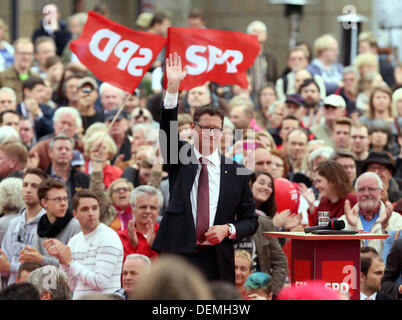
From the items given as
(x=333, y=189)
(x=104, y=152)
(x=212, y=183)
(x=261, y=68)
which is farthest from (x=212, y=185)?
(x=261, y=68)

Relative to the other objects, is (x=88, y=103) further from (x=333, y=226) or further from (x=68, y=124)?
(x=333, y=226)

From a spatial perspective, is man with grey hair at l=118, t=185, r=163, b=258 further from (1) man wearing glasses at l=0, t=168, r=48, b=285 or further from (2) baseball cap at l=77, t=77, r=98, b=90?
(2) baseball cap at l=77, t=77, r=98, b=90

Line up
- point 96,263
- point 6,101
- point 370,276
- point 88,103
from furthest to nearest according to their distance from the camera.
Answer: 1. point 88,103
2. point 6,101
3. point 96,263
4. point 370,276

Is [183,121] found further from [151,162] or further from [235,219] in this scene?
[235,219]

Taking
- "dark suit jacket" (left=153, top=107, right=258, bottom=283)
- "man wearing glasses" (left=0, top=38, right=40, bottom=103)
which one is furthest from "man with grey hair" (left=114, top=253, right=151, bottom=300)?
"man wearing glasses" (left=0, top=38, right=40, bottom=103)

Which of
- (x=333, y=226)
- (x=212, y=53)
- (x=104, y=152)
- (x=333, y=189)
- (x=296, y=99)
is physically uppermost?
(x=212, y=53)

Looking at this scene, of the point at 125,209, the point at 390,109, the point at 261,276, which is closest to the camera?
the point at 261,276

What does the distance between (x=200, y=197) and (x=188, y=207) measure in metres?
0.11

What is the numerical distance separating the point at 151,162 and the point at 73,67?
446 centimetres

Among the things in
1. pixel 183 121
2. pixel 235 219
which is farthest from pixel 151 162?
pixel 235 219

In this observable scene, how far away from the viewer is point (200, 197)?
7.88 metres

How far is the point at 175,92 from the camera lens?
7.73 meters

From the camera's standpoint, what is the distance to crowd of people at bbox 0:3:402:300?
794cm

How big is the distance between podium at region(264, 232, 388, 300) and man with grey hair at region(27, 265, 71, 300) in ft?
5.26
